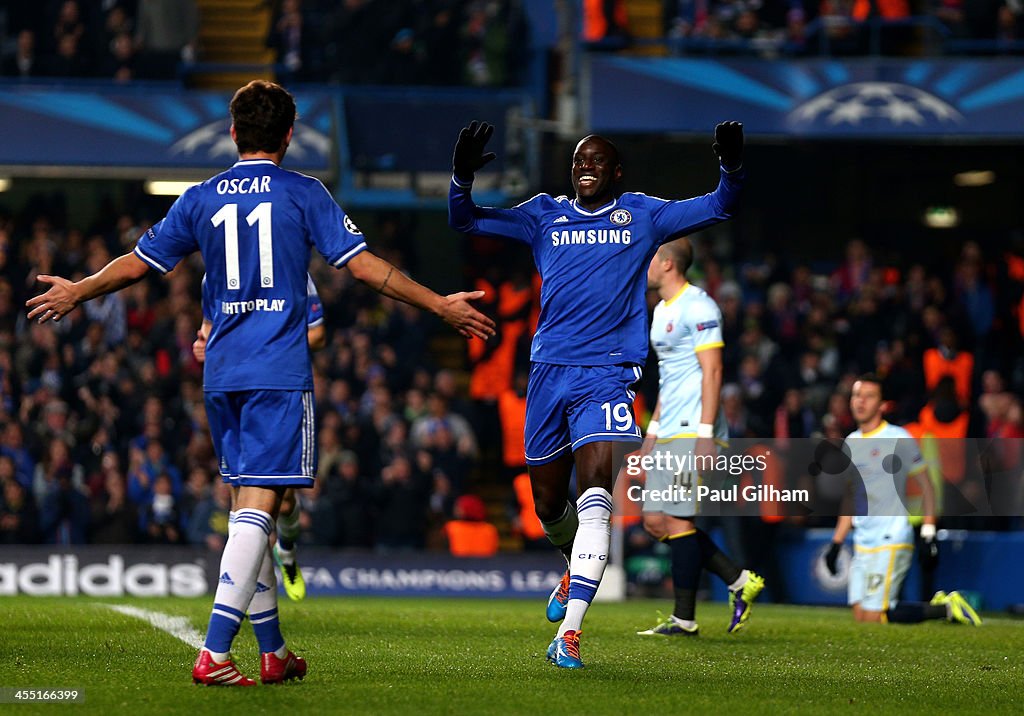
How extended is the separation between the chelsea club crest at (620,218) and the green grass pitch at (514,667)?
2.12 m

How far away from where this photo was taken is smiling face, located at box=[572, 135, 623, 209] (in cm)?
816

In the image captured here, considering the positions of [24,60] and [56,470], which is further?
[24,60]

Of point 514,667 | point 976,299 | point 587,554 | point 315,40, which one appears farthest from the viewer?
point 315,40

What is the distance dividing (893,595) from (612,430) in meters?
5.93

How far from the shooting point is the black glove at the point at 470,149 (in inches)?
305

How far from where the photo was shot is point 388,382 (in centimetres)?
2041

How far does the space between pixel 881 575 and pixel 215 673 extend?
7669mm

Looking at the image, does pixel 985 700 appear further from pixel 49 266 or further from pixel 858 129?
pixel 49 266

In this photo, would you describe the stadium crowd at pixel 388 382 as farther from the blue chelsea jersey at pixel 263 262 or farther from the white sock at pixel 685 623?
the blue chelsea jersey at pixel 263 262

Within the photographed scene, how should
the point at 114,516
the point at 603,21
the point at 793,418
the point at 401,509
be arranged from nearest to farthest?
the point at 114,516, the point at 401,509, the point at 793,418, the point at 603,21

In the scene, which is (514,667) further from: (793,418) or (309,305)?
(793,418)

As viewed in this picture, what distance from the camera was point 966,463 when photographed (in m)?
17.1

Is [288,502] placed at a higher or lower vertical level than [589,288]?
lower

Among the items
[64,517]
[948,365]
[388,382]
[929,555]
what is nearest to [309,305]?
[929,555]
